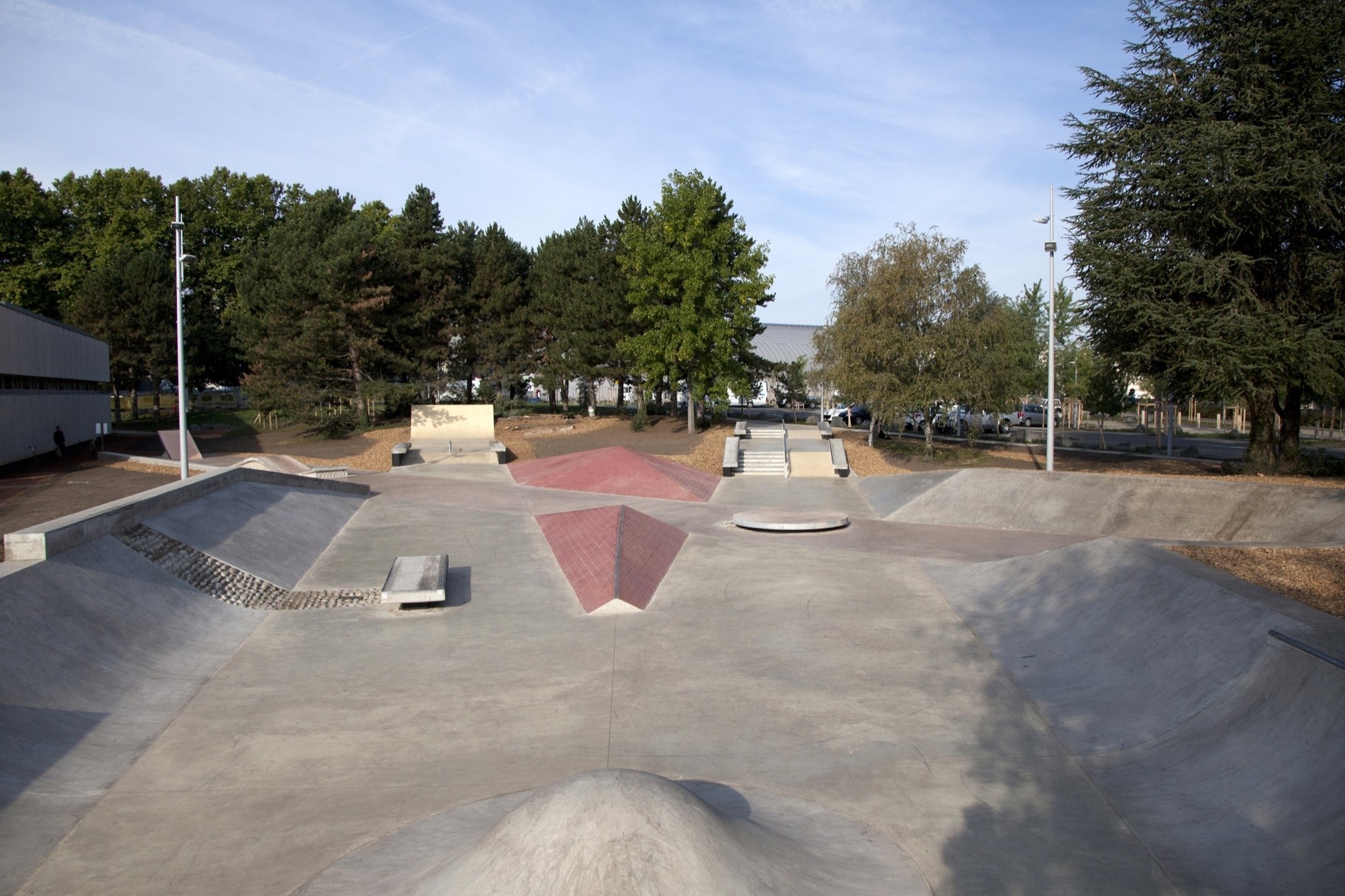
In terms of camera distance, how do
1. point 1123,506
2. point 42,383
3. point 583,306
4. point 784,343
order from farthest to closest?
1. point 784,343
2. point 583,306
3. point 42,383
4. point 1123,506

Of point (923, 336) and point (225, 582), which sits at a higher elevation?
point (923, 336)

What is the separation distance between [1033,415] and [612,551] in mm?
47324

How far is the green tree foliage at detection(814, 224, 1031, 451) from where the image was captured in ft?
92.0

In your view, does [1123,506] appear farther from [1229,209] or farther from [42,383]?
[42,383]

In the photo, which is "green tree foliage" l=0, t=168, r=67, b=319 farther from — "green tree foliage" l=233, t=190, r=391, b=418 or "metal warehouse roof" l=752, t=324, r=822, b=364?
"metal warehouse roof" l=752, t=324, r=822, b=364

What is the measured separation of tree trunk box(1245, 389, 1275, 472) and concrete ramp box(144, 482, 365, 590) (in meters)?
23.1

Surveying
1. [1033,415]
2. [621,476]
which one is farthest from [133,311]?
[1033,415]

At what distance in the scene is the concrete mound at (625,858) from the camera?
4.11 m

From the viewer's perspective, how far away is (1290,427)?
22.1 meters

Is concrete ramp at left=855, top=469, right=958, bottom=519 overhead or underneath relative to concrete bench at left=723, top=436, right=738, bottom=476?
underneath

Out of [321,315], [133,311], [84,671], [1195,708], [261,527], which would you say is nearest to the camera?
[1195,708]

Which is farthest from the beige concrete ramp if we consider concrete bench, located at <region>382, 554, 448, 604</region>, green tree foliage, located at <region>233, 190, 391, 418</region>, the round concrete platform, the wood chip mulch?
the wood chip mulch

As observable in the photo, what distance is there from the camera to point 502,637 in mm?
10859

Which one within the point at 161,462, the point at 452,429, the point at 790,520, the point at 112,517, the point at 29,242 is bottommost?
the point at 790,520
